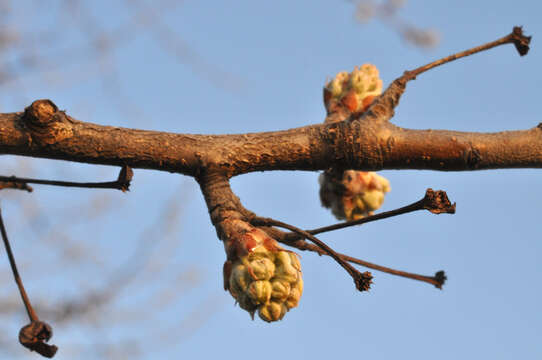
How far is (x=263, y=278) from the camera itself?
1558 mm

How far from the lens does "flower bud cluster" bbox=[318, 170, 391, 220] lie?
257cm

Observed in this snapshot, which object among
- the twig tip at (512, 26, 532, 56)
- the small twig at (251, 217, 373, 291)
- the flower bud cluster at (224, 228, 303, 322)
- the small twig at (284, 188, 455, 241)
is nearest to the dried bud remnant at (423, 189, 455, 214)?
the small twig at (284, 188, 455, 241)

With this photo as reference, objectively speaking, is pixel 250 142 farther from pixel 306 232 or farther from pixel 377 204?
pixel 377 204

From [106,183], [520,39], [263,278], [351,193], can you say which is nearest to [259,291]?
[263,278]

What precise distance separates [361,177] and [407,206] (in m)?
1.03

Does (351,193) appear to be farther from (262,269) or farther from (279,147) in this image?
(262,269)

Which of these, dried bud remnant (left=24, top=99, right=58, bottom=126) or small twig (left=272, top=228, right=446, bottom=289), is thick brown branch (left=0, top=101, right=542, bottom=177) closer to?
dried bud remnant (left=24, top=99, right=58, bottom=126)

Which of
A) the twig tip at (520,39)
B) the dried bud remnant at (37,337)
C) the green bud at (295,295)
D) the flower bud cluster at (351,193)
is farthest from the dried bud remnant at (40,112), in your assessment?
the twig tip at (520,39)

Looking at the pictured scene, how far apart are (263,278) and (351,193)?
1092 mm

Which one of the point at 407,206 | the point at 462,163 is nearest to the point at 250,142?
the point at 407,206

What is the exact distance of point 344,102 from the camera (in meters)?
2.46

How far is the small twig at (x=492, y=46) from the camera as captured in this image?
2.08m

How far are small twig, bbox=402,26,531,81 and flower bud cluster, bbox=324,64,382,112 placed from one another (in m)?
0.37

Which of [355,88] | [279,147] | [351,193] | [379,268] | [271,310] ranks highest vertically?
[355,88]
